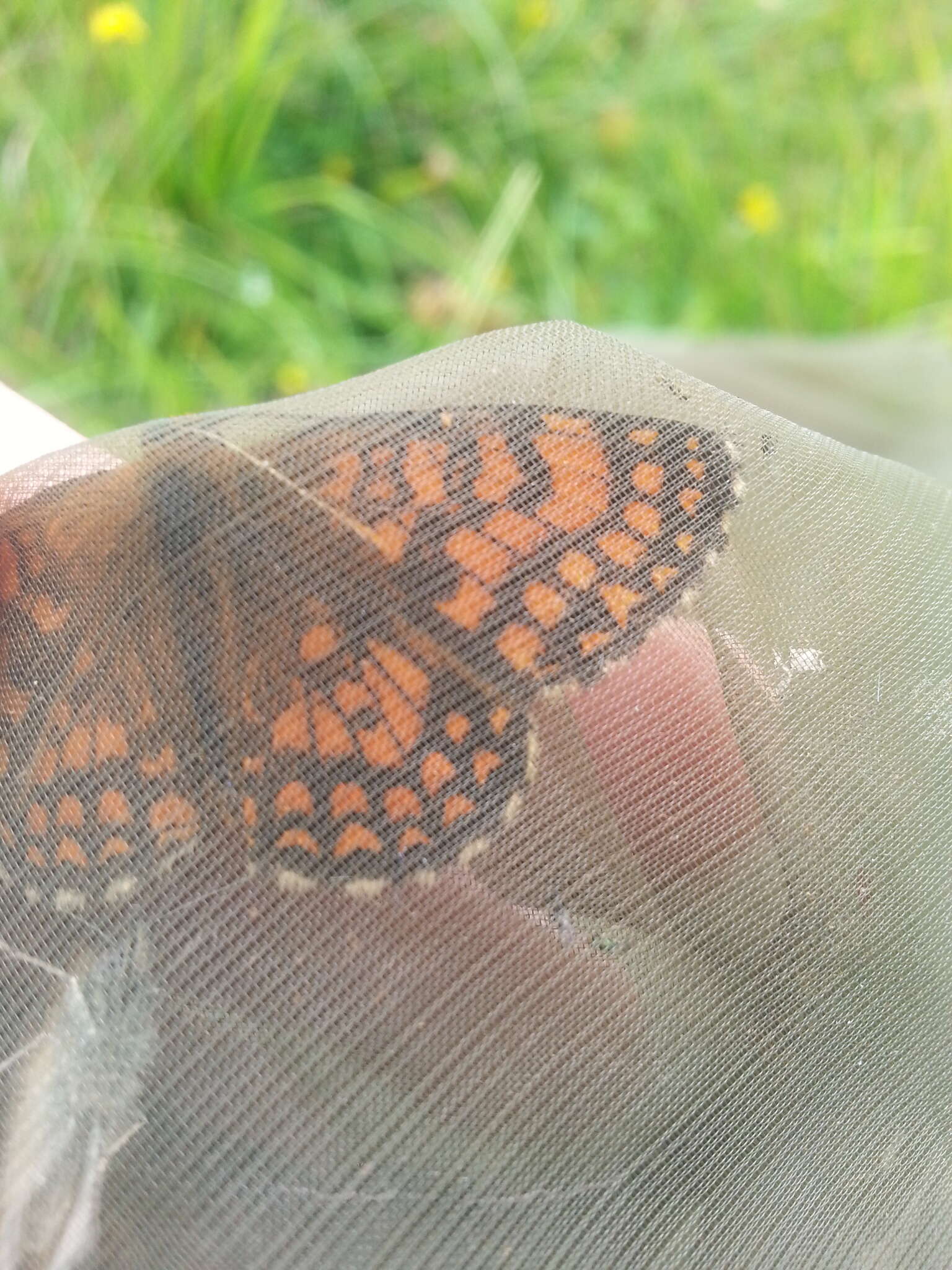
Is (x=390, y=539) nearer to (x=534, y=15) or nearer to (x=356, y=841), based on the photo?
(x=356, y=841)

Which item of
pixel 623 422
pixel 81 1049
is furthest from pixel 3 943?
pixel 623 422

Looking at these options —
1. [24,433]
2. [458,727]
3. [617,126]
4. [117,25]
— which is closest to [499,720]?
[458,727]

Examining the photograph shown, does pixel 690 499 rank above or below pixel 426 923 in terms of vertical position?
above

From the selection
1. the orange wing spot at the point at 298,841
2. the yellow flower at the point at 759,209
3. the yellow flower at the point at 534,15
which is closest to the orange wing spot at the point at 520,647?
the orange wing spot at the point at 298,841

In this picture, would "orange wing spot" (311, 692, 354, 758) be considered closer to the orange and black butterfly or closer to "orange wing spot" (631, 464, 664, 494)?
the orange and black butterfly

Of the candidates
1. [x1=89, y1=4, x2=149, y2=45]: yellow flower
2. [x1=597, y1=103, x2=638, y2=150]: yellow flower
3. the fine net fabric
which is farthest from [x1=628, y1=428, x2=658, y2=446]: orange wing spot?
[x1=597, y1=103, x2=638, y2=150]: yellow flower

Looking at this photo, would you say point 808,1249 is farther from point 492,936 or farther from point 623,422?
point 623,422
